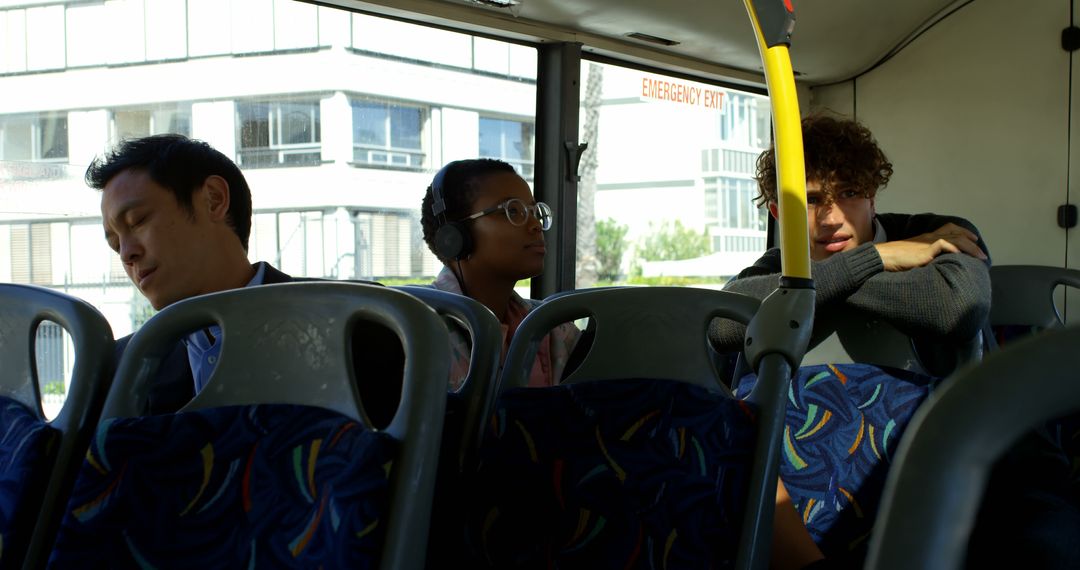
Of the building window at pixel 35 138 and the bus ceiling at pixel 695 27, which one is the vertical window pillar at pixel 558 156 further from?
the building window at pixel 35 138

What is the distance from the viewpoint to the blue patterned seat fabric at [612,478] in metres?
1.16

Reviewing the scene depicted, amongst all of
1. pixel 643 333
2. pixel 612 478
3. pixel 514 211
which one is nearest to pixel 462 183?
pixel 514 211

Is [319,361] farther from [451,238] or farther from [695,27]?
[695,27]

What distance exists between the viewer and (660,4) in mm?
3201

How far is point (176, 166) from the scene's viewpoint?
175cm

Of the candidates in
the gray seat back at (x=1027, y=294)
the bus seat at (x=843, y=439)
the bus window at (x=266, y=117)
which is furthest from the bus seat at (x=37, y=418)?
the gray seat back at (x=1027, y=294)

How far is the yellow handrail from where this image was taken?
43.1 inches

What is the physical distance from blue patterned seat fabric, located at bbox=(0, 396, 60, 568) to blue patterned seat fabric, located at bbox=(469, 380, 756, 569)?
1.72ft

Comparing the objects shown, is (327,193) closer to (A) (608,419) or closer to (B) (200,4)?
(B) (200,4)

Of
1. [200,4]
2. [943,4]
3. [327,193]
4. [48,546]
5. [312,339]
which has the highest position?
[943,4]

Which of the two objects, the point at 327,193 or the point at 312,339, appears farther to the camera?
the point at 327,193

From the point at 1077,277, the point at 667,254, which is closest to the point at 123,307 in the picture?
the point at 667,254

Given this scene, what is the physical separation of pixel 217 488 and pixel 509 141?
2.63 metres

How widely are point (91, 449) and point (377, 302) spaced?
36 centimetres
